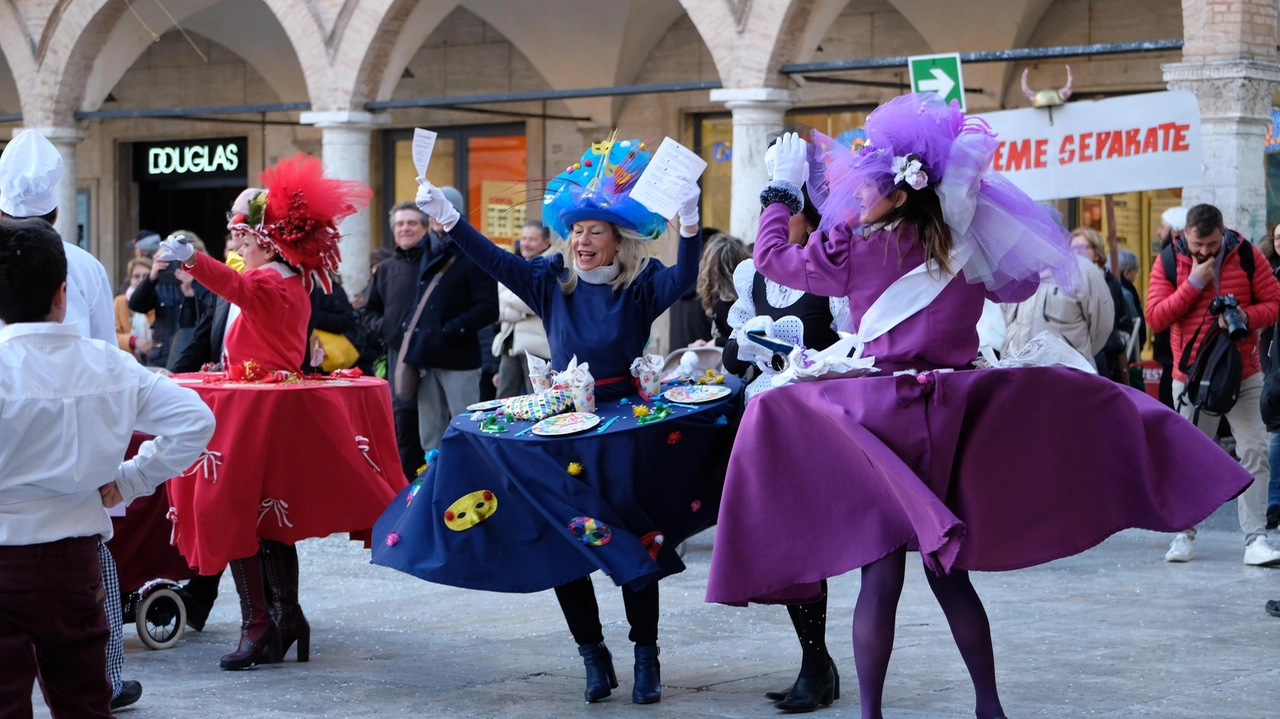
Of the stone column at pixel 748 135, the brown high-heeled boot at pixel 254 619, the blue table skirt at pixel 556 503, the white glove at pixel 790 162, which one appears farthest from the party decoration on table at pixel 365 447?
the stone column at pixel 748 135

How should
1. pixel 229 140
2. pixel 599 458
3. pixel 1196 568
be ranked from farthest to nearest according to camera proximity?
pixel 229 140 < pixel 1196 568 < pixel 599 458

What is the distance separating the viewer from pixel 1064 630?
6316 mm

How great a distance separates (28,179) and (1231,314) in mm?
5664

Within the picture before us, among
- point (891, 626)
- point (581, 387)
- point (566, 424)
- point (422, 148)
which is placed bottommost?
point (891, 626)

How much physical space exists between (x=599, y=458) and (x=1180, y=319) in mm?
4610

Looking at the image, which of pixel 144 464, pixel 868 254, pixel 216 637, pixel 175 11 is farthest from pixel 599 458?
pixel 175 11

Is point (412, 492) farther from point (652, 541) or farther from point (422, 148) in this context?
point (422, 148)

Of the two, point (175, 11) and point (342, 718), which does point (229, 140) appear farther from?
point (342, 718)

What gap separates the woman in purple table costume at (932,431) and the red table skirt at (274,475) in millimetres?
1929

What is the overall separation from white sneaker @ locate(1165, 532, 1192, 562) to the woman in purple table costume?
3970 millimetres

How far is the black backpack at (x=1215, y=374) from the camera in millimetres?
7996

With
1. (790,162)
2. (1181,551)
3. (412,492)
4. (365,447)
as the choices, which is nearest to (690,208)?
(790,162)

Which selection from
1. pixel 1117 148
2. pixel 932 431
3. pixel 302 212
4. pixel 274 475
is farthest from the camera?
pixel 1117 148

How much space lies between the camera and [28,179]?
203 inches
